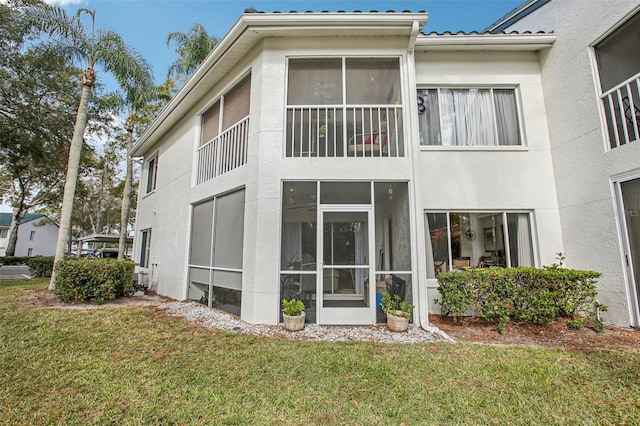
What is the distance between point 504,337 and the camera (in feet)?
16.9

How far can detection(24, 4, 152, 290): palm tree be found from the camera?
380 inches

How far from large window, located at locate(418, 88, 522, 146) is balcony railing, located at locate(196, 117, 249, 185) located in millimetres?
4377

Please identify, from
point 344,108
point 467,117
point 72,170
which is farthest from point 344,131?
point 72,170

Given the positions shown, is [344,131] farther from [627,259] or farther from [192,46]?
[192,46]

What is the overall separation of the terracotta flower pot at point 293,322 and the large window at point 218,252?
4.86 feet

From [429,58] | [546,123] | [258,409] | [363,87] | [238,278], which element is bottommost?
[258,409]

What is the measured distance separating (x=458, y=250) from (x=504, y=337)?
2.06 m

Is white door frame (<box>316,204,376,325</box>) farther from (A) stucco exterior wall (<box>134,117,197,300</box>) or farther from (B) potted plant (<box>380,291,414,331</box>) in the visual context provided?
(A) stucco exterior wall (<box>134,117,197,300</box>)

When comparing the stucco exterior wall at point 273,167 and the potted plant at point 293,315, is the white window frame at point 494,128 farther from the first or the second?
the potted plant at point 293,315

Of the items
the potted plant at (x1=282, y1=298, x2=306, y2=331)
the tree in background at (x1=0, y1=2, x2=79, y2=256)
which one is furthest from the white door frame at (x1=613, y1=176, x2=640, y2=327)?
the tree in background at (x1=0, y1=2, x2=79, y2=256)

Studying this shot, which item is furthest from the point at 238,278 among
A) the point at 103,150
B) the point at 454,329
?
the point at 103,150

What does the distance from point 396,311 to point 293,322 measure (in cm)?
198

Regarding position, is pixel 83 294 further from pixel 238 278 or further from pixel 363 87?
pixel 363 87

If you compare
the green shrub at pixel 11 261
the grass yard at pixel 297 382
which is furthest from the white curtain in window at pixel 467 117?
the green shrub at pixel 11 261
